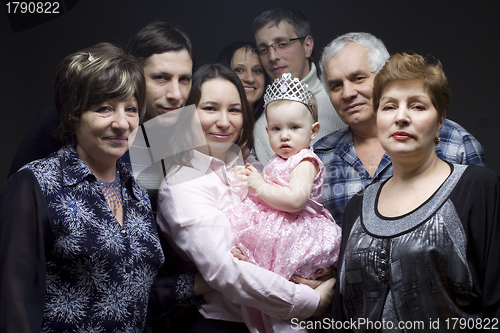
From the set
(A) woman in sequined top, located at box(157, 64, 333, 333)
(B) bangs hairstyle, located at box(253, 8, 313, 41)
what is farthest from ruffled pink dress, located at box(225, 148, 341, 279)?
(B) bangs hairstyle, located at box(253, 8, 313, 41)

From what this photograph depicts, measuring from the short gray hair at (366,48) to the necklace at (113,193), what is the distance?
1086 millimetres

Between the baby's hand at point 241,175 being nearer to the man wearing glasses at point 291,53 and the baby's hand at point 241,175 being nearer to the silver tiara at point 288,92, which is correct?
the silver tiara at point 288,92

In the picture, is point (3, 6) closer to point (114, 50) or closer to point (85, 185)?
point (114, 50)

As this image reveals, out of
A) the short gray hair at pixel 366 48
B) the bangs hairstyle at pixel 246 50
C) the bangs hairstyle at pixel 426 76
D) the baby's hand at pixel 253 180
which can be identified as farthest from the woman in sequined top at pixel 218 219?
the bangs hairstyle at pixel 426 76

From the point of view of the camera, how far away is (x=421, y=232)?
1258 millimetres

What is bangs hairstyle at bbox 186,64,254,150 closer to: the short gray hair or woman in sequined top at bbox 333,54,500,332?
the short gray hair

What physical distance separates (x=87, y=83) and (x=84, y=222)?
435 millimetres

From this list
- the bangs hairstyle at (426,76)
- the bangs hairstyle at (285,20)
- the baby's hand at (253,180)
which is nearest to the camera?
the bangs hairstyle at (426,76)

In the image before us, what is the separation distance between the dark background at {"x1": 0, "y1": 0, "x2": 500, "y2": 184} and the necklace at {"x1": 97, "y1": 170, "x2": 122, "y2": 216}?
30.7 inches

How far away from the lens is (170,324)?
71.7 inches

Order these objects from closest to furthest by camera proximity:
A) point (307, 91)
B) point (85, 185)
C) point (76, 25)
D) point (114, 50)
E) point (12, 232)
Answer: point (12, 232)
point (85, 185)
point (114, 50)
point (307, 91)
point (76, 25)

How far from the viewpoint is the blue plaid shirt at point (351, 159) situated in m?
1.83

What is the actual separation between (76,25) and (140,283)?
1.38m

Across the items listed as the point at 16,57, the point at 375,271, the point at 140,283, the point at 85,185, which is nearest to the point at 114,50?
the point at 85,185
